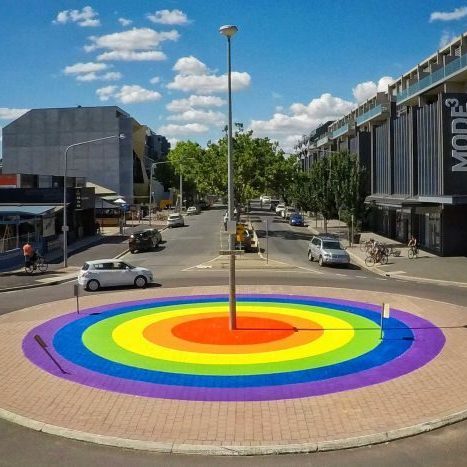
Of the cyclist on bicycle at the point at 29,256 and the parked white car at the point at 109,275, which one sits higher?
the cyclist on bicycle at the point at 29,256

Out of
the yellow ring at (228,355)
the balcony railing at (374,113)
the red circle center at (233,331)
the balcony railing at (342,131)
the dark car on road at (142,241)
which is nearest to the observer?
the yellow ring at (228,355)

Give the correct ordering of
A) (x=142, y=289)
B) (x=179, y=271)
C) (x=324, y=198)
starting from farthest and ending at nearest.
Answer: (x=324, y=198)
(x=179, y=271)
(x=142, y=289)

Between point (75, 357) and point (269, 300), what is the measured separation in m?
10.8

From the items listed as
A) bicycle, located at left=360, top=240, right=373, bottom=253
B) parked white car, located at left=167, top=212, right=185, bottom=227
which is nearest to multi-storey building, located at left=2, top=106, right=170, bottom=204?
parked white car, located at left=167, top=212, right=185, bottom=227

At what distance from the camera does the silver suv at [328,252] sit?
126 ft

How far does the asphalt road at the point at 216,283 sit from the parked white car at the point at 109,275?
112 cm

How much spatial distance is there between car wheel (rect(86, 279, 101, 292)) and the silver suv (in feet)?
52.2

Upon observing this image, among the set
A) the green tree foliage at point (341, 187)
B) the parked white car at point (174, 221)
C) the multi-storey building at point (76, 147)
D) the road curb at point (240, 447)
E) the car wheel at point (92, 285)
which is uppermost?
the multi-storey building at point (76, 147)

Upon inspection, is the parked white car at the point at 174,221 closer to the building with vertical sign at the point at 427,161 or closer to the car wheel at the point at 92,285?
the building with vertical sign at the point at 427,161

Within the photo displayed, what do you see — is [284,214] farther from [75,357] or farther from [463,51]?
[75,357]

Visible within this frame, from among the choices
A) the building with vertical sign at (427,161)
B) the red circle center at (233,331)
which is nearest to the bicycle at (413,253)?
the building with vertical sign at (427,161)

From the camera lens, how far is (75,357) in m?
16.6

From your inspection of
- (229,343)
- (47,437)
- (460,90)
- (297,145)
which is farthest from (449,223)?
(297,145)

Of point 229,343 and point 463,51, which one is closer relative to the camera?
point 229,343
